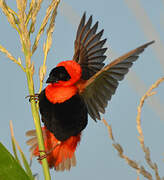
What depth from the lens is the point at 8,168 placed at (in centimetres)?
127

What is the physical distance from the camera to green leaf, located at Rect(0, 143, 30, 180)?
124 cm

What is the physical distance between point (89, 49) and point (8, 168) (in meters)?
2.44

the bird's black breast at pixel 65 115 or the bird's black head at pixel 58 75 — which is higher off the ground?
the bird's black head at pixel 58 75

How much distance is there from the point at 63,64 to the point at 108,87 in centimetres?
42

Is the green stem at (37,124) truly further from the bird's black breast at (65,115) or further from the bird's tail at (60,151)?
the bird's tail at (60,151)

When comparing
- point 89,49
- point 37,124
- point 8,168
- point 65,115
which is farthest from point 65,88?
point 8,168

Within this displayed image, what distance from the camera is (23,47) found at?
5.73ft

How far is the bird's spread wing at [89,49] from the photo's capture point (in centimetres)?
345

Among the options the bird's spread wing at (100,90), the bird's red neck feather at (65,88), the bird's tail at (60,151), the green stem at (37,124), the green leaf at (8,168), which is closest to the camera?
the green leaf at (8,168)

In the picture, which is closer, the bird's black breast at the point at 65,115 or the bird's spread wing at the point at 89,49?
the bird's black breast at the point at 65,115

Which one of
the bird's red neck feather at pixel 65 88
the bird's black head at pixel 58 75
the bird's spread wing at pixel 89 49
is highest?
the bird's spread wing at pixel 89 49

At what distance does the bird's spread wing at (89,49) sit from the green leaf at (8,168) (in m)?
2.20

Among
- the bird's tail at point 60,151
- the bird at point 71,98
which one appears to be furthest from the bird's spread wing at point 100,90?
the bird's tail at point 60,151

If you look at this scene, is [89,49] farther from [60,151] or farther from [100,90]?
[60,151]
